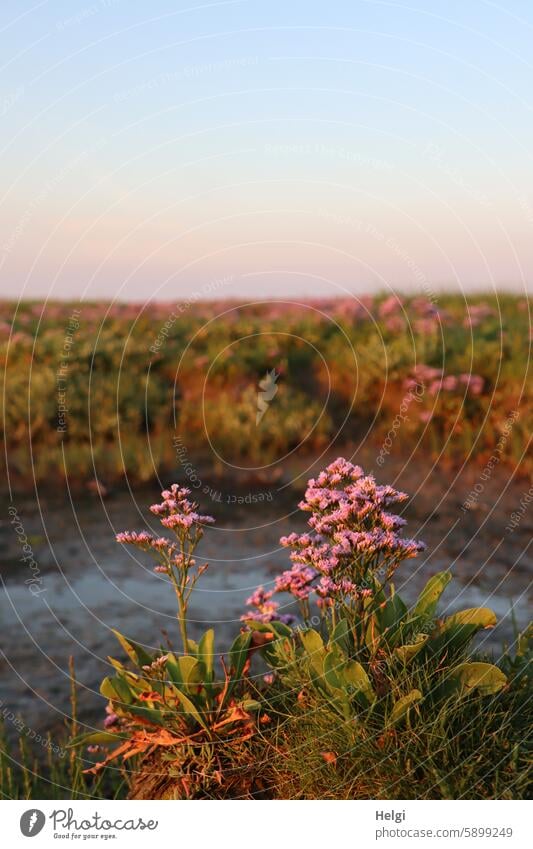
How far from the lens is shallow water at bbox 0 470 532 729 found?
708 cm

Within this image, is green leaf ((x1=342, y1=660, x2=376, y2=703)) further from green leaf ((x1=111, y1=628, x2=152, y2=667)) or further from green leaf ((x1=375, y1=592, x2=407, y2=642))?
green leaf ((x1=111, y1=628, x2=152, y2=667))

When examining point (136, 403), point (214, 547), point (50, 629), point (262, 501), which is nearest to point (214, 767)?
point (50, 629)

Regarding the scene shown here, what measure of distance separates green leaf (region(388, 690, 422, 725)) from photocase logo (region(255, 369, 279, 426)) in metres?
7.71

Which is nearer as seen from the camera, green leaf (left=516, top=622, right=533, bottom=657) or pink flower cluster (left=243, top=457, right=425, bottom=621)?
pink flower cluster (left=243, top=457, right=425, bottom=621)

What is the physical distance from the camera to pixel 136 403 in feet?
42.4

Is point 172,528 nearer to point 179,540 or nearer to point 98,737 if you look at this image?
point 179,540

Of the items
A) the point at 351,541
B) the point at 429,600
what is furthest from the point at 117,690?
the point at 429,600

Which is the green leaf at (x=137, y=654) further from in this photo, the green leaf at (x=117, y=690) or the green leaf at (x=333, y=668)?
the green leaf at (x=333, y=668)

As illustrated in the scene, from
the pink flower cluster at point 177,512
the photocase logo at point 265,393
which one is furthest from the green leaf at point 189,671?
the photocase logo at point 265,393

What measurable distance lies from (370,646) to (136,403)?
9.12 m

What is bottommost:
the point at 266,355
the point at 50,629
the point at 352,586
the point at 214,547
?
the point at 50,629

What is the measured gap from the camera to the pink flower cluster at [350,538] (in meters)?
4.16
